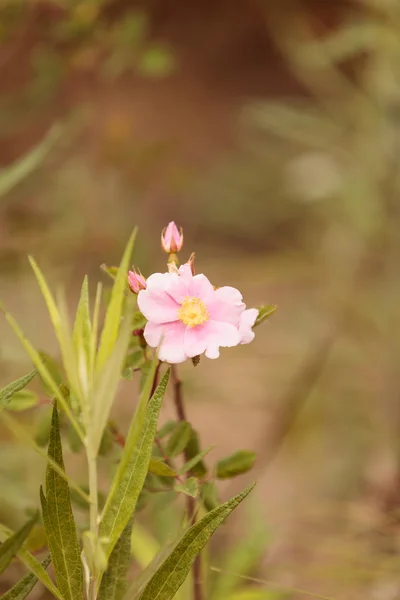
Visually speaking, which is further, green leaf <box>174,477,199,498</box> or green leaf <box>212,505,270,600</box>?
green leaf <box>212,505,270,600</box>

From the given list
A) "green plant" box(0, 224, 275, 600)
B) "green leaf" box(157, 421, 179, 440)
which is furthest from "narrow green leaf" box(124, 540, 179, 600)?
"green leaf" box(157, 421, 179, 440)

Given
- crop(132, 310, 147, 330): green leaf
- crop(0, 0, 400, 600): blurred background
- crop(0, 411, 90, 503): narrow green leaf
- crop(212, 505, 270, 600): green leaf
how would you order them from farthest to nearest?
crop(0, 0, 400, 600): blurred background < crop(212, 505, 270, 600): green leaf < crop(132, 310, 147, 330): green leaf < crop(0, 411, 90, 503): narrow green leaf

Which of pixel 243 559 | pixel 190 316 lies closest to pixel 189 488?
pixel 190 316

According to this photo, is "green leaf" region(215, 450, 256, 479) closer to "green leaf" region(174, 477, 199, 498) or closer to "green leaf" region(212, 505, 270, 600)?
"green leaf" region(174, 477, 199, 498)

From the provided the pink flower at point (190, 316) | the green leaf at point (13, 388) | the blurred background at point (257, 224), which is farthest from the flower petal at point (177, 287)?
the blurred background at point (257, 224)

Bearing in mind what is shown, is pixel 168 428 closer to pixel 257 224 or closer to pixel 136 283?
pixel 136 283

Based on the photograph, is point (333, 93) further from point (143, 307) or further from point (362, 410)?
point (143, 307)

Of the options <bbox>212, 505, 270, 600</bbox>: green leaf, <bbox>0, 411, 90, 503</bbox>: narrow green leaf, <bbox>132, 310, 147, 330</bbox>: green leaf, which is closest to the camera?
<bbox>0, 411, 90, 503</bbox>: narrow green leaf
